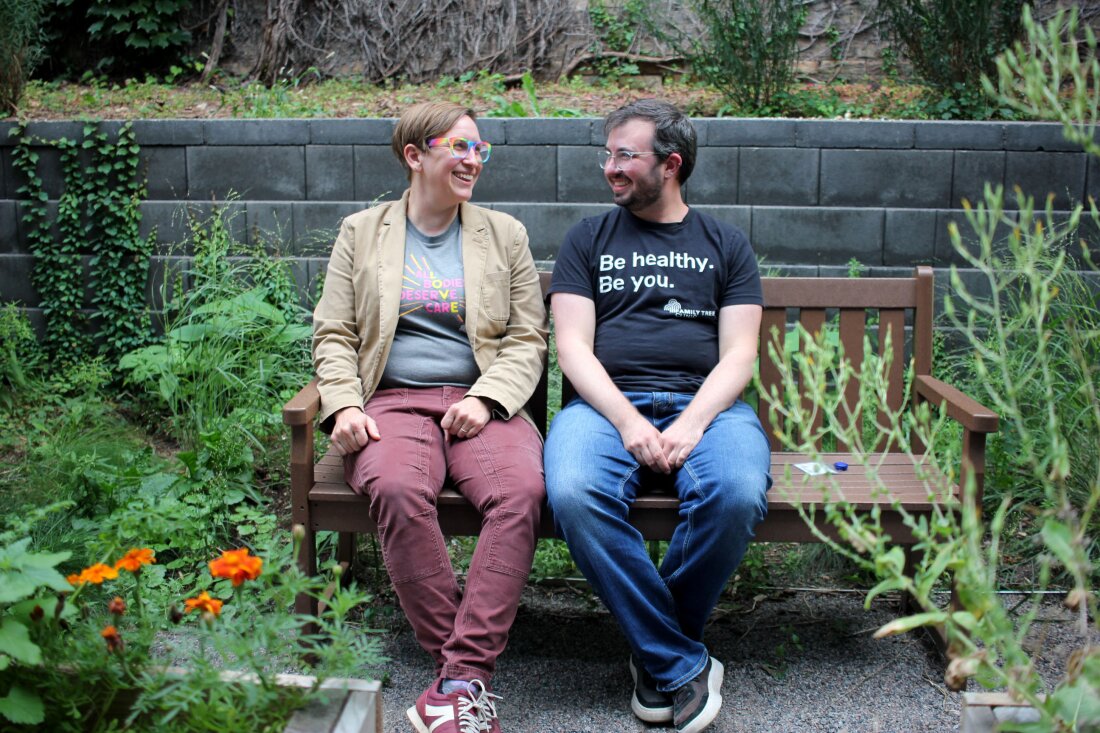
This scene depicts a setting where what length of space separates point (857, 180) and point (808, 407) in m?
1.66

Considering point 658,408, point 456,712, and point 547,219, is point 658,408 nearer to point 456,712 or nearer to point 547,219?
point 456,712

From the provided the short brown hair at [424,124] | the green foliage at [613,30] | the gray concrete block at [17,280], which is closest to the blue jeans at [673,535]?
the short brown hair at [424,124]

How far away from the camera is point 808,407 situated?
3.82 meters

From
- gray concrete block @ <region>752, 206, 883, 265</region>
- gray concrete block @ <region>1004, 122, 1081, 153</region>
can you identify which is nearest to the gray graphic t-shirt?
gray concrete block @ <region>752, 206, 883, 265</region>

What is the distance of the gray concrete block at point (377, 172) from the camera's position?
17.0 feet

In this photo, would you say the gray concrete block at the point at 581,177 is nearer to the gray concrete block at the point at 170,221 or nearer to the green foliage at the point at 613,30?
the gray concrete block at the point at 170,221

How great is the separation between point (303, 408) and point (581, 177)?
8.39 ft

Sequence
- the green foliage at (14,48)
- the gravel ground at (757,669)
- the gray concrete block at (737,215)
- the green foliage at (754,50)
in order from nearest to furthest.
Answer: the gravel ground at (757,669), the gray concrete block at (737,215), the green foliage at (754,50), the green foliage at (14,48)

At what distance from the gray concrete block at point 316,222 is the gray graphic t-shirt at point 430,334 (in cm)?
208

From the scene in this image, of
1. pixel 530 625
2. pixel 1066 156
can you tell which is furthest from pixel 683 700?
pixel 1066 156

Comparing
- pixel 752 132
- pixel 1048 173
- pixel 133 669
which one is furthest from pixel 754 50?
pixel 133 669

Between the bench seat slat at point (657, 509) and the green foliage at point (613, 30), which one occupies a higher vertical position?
the green foliage at point (613, 30)

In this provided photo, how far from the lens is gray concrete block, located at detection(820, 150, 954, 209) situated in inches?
196

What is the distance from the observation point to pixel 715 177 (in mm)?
5059
